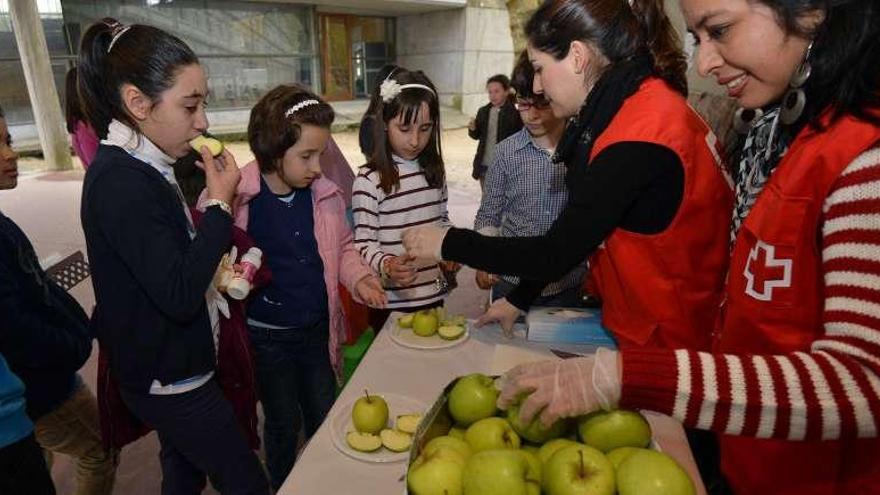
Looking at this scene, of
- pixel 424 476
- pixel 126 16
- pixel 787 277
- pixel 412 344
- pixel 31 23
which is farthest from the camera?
pixel 126 16

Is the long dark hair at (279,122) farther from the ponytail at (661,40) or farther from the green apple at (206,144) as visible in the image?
the ponytail at (661,40)

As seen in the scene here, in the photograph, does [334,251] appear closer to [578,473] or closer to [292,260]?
[292,260]

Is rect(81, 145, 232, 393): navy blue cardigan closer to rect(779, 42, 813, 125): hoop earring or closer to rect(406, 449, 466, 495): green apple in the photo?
rect(406, 449, 466, 495): green apple

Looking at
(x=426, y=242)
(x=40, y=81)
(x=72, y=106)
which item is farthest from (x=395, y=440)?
(x=40, y=81)

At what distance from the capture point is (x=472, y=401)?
98 cm

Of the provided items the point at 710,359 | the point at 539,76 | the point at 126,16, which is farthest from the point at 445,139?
the point at 710,359

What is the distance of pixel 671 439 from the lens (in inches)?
44.6

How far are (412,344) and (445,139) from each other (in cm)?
1116

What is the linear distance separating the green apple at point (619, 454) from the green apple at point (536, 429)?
108 millimetres

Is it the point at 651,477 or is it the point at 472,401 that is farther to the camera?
the point at 472,401

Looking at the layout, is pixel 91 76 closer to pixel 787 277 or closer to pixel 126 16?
pixel 787 277

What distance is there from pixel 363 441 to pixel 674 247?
83 cm

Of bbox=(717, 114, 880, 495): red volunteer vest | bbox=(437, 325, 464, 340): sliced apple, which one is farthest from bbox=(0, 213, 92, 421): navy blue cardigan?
bbox=(717, 114, 880, 495): red volunteer vest

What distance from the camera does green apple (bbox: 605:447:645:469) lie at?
2.70 feet
